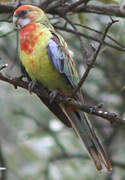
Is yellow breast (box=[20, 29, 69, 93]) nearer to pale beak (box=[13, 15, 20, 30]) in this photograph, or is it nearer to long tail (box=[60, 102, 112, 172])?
long tail (box=[60, 102, 112, 172])

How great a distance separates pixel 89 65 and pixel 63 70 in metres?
1.07

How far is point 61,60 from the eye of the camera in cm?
414

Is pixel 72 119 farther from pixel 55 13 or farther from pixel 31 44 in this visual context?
pixel 55 13

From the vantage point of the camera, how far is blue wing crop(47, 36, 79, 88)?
4117 millimetres

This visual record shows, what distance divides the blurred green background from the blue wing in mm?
1405

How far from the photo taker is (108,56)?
666 centimetres

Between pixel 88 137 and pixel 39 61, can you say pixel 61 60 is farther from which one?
pixel 88 137

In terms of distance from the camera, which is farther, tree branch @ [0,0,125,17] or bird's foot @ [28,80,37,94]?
tree branch @ [0,0,125,17]

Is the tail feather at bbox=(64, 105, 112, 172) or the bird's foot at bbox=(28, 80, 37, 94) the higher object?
the bird's foot at bbox=(28, 80, 37, 94)

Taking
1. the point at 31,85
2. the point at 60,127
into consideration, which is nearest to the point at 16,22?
the point at 31,85

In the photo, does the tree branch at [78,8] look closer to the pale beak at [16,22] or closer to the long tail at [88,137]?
the pale beak at [16,22]

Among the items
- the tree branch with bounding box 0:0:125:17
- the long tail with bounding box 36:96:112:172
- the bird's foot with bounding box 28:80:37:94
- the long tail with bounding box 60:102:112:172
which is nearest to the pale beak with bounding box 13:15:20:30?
the tree branch with bounding box 0:0:125:17

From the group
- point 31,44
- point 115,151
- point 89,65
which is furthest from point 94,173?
point 89,65

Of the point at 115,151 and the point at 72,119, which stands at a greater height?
the point at 72,119
